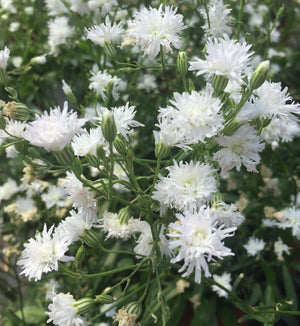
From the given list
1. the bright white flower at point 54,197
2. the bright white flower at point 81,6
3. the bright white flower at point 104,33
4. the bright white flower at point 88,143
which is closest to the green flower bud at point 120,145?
the bright white flower at point 88,143

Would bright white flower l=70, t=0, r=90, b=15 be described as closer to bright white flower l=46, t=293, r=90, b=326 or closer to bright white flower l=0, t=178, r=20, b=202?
bright white flower l=0, t=178, r=20, b=202

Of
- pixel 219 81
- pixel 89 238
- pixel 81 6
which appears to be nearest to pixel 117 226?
pixel 89 238

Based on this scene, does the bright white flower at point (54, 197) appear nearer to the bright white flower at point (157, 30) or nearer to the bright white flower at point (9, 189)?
the bright white flower at point (9, 189)

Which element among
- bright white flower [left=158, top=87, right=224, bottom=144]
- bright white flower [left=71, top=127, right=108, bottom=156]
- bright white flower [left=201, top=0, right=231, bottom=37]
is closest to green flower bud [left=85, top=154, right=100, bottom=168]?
bright white flower [left=71, top=127, right=108, bottom=156]

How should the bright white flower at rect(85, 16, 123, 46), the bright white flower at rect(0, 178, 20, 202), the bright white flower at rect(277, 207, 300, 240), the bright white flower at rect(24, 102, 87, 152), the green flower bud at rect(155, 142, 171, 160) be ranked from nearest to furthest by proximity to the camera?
1. the bright white flower at rect(24, 102, 87, 152)
2. the green flower bud at rect(155, 142, 171, 160)
3. the bright white flower at rect(85, 16, 123, 46)
4. the bright white flower at rect(277, 207, 300, 240)
5. the bright white flower at rect(0, 178, 20, 202)

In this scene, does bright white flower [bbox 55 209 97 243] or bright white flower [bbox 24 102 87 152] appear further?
bright white flower [bbox 55 209 97 243]

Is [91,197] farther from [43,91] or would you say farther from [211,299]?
[43,91]
